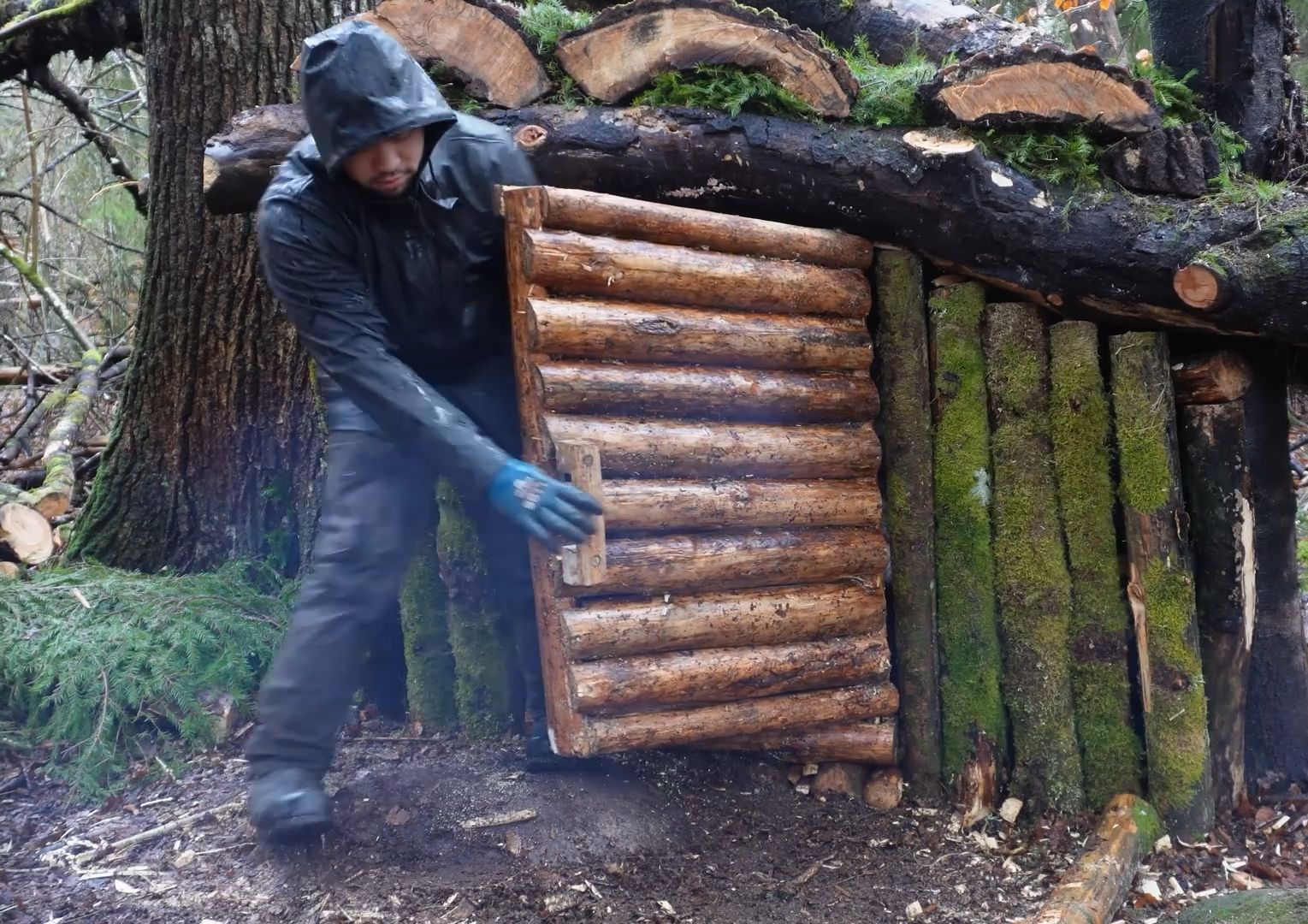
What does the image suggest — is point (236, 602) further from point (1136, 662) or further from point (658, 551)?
point (1136, 662)

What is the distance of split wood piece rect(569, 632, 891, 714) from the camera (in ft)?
10.8

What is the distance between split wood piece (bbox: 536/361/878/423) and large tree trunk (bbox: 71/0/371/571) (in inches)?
77.2

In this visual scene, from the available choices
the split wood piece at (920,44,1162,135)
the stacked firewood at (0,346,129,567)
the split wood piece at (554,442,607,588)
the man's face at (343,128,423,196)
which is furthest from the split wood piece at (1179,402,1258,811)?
the stacked firewood at (0,346,129,567)

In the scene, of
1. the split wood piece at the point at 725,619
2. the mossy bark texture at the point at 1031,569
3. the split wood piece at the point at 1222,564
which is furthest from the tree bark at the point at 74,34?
the split wood piece at the point at 1222,564

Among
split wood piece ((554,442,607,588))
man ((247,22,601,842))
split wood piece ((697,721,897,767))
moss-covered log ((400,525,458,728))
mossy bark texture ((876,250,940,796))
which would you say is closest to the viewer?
man ((247,22,601,842))

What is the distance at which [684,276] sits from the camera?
3568mm

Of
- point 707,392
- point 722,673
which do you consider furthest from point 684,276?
point 722,673

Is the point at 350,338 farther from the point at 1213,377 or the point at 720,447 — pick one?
the point at 1213,377

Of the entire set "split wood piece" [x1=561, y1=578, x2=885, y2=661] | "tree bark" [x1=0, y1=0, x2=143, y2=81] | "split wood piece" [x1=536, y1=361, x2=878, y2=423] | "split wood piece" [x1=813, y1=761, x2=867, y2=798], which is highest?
"tree bark" [x1=0, y1=0, x2=143, y2=81]

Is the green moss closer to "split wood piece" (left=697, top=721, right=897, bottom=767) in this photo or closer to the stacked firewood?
"split wood piece" (left=697, top=721, right=897, bottom=767)

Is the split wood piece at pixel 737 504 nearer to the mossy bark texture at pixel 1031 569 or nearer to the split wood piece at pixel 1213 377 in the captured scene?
the mossy bark texture at pixel 1031 569

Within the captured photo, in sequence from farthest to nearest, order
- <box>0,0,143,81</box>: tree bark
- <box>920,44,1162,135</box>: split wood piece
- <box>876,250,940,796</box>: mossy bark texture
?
<box>0,0,143,81</box>: tree bark, <box>876,250,940,796</box>: mossy bark texture, <box>920,44,1162,135</box>: split wood piece

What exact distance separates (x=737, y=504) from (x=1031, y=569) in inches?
45.1

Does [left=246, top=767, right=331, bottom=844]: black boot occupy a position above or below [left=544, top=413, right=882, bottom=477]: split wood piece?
below
